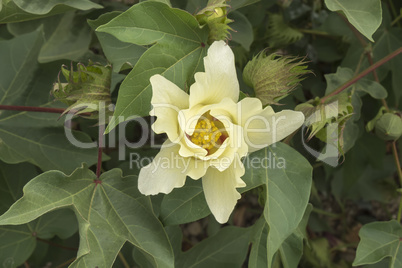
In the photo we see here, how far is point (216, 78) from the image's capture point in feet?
2.59

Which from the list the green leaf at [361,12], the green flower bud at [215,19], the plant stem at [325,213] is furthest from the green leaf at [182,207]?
the plant stem at [325,213]

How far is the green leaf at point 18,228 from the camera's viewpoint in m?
1.21

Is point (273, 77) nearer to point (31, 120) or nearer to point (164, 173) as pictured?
point (164, 173)

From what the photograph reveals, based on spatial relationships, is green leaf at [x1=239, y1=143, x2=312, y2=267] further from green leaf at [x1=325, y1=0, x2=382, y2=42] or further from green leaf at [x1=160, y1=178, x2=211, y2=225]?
green leaf at [x1=325, y1=0, x2=382, y2=42]

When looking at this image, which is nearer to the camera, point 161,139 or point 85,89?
point 85,89

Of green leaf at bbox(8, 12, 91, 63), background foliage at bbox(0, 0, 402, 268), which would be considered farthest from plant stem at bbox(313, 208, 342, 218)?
green leaf at bbox(8, 12, 91, 63)

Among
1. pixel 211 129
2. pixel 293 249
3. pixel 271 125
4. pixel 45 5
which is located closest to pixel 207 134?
pixel 211 129

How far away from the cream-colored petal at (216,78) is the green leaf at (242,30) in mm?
364

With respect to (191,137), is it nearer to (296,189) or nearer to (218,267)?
(296,189)

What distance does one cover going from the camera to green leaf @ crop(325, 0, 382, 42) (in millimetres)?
869

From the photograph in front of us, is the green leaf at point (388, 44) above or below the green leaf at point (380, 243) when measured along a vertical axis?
above

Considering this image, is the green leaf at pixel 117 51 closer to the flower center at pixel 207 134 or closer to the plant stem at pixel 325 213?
the flower center at pixel 207 134

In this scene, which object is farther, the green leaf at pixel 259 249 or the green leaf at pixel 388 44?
the green leaf at pixel 388 44

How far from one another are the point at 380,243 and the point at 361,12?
20.6 inches
